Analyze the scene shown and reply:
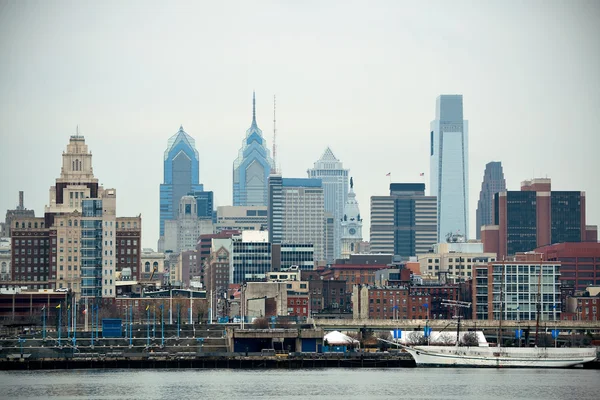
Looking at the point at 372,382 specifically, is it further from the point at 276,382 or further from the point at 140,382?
the point at 140,382

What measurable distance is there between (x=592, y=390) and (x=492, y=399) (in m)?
15.8

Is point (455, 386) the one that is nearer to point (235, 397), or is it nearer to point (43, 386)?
point (235, 397)

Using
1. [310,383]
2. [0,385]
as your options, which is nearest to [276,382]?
Answer: [310,383]

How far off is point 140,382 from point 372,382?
86.6 ft

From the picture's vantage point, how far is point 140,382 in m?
191

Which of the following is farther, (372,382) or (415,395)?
(372,382)

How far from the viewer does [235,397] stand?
173 metres

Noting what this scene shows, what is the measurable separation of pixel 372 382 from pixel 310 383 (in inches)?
281

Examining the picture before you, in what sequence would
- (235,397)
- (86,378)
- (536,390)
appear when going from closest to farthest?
(235,397) → (536,390) → (86,378)

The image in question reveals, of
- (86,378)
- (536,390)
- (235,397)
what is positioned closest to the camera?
(235,397)

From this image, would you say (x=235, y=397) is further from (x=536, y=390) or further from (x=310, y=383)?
(x=536, y=390)

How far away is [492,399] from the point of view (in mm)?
174000

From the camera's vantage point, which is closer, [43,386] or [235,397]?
[235,397]

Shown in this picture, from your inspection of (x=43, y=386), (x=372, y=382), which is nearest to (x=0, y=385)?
(x=43, y=386)
